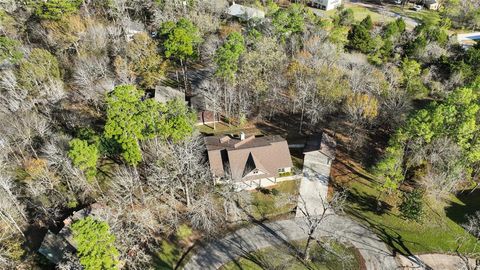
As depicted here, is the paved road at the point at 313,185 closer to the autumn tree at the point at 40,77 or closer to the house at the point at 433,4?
the autumn tree at the point at 40,77

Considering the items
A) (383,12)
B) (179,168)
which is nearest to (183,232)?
(179,168)

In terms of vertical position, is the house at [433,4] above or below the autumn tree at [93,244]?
above

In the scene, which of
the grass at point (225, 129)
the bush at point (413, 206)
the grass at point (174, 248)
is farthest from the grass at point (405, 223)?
the grass at point (174, 248)

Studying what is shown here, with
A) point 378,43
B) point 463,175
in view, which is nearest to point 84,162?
point 463,175

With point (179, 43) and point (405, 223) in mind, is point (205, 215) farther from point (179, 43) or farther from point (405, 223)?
point (179, 43)

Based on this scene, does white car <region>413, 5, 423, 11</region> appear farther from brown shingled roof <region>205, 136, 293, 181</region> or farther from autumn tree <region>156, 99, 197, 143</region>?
autumn tree <region>156, 99, 197, 143</region>
